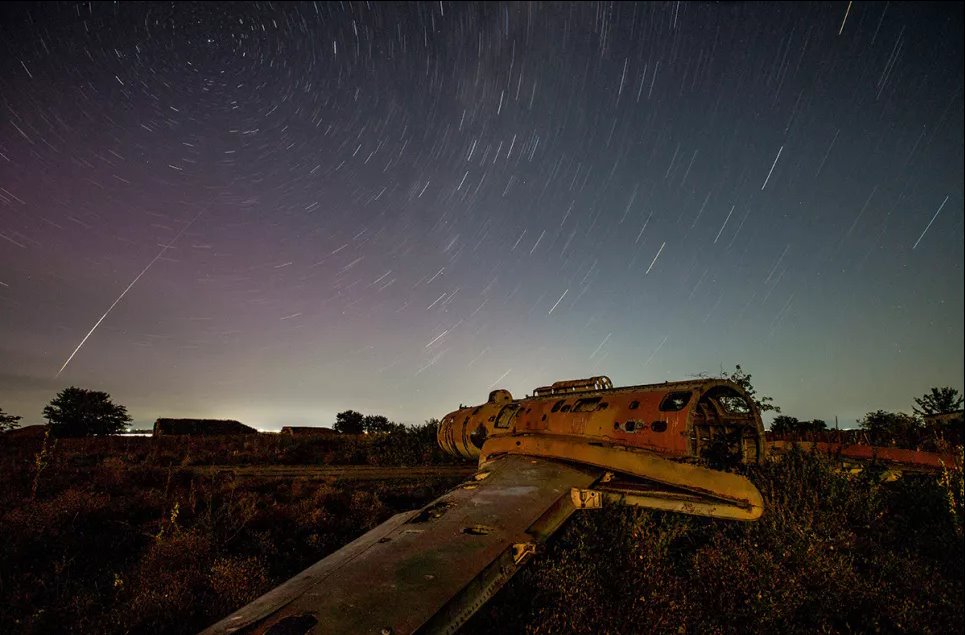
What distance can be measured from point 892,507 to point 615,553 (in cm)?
629

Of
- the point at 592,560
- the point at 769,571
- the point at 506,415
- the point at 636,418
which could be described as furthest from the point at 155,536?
the point at 769,571

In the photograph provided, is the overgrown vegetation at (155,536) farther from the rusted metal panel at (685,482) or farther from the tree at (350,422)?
the tree at (350,422)

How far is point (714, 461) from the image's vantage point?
9203 millimetres

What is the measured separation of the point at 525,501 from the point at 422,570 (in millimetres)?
2003

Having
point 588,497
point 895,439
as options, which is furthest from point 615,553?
point 895,439

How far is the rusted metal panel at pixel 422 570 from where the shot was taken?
2869 mm

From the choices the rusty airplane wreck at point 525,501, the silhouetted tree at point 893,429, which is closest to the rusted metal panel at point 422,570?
the rusty airplane wreck at point 525,501

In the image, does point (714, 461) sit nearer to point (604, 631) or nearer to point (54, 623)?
point (604, 631)

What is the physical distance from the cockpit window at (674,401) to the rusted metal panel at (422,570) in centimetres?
247

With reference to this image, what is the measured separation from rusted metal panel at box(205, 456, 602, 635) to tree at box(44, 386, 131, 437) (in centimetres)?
4963

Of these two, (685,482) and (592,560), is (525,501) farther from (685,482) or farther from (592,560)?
(685,482)

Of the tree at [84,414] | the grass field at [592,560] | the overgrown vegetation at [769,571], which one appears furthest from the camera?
the tree at [84,414]

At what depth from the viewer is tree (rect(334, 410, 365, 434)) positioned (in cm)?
4794

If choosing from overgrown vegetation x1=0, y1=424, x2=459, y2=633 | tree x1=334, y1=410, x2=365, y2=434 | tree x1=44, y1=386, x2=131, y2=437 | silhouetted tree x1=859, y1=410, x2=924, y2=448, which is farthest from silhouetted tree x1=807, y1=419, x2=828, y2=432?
tree x1=44, y1=386, x2=131, y2=437
